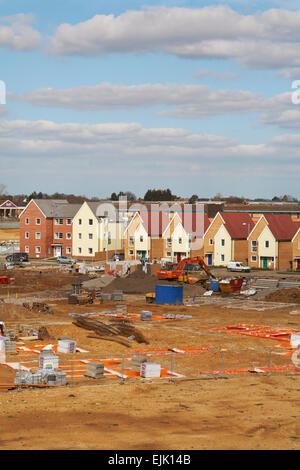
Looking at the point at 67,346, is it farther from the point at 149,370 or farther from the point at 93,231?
the point at 93,231

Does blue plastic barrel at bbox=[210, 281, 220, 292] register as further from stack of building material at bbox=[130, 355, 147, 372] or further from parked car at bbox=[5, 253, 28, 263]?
parked car at bbox=[5, 253, 28, 263]

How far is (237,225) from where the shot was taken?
8825 centimetres

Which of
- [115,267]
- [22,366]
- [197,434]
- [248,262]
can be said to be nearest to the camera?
[197,434]

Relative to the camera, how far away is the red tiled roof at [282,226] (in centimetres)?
8262

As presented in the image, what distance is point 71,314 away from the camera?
4928cm

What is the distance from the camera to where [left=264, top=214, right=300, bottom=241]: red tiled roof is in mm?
82625

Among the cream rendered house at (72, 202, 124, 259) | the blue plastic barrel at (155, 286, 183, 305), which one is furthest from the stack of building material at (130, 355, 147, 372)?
the cream rendered house at (72, 202, 124, 259)

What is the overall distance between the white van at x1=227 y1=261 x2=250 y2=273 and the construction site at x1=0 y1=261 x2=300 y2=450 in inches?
743

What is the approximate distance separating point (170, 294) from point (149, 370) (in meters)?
28.5

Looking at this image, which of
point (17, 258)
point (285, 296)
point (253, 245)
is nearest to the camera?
point (285, 296)

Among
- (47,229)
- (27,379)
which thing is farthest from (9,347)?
(47,229)

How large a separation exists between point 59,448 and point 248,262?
70.4 metres
